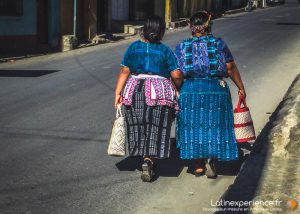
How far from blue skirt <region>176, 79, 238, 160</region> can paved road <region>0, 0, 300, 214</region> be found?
1.10 ft

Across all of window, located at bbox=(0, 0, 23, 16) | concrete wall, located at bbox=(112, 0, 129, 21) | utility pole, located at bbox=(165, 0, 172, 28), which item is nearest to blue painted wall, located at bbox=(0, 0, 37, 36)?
window, located at bbox=(0, 0, 23, 16)

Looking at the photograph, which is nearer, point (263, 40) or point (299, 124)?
point (299, 124)

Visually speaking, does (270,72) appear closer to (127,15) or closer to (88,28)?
(88,28)

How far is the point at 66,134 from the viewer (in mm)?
7547

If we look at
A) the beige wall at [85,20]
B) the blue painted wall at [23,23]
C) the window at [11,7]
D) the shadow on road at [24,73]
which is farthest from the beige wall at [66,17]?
the shadow on road at [24,73]

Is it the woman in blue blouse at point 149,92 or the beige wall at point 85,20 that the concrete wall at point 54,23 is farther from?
the woman in blue blouse at point 149,92

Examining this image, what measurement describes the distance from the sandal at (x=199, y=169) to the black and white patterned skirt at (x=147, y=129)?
43cm

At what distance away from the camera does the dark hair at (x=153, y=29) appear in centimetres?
545

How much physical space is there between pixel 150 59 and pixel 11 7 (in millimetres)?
15389

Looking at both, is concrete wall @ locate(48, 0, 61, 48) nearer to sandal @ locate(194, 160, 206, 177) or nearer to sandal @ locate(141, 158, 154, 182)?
sandal @ locate(194, 160, 206, 177)

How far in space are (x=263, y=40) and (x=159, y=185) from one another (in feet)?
55.2

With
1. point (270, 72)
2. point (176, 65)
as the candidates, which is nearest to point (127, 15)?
point (270, 72)

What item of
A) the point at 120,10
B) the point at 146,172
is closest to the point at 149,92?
the point at 146,172

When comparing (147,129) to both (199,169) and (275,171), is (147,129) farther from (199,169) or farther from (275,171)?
(275,171)
